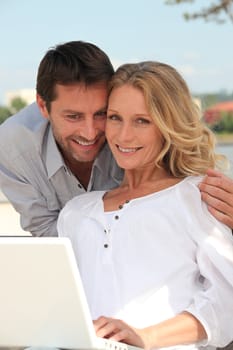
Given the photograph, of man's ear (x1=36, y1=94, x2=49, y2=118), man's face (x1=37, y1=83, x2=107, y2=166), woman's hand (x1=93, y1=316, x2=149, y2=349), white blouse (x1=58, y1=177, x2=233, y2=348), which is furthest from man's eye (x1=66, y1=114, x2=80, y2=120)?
woman's hand (x1=93, y1=316, x2=149, y2=349)

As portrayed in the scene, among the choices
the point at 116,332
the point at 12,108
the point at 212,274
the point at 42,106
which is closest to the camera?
the point at 116,332

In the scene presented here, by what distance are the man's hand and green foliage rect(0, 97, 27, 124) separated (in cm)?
318

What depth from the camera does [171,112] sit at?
1.92m

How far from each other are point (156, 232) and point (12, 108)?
339cm

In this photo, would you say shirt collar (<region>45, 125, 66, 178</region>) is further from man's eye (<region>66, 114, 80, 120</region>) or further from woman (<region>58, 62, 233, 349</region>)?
woman (<region>58, 62, 233, 349</region>)

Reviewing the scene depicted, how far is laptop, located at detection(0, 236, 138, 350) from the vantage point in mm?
1273

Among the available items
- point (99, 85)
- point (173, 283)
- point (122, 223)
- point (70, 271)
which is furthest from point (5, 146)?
point (70, 271)

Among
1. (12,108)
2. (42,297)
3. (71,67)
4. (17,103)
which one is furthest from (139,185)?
(17,103)

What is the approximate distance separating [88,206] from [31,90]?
10.6 ft

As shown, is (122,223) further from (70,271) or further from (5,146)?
(5,146)

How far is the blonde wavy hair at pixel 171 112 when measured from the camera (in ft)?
6.26

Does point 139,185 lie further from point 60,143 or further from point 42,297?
point 42,297

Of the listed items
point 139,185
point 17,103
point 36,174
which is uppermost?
point 139,185

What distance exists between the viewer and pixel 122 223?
1.89 meters
